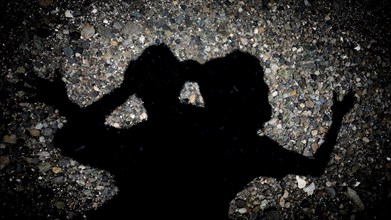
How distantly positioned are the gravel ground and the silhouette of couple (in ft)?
0.37

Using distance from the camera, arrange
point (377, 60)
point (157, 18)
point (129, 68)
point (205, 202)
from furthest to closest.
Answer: point (377, 60) < point (157, 18) < point (129, 68) < point (205, 202)

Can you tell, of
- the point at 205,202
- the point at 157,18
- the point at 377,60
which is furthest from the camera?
the point at 377,60

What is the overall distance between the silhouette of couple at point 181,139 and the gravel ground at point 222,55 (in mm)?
113

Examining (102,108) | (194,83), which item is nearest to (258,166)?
(194,83)

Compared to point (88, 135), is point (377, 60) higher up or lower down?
higher up

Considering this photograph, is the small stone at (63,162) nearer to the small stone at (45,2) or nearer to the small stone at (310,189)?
the small stone at (45,2)

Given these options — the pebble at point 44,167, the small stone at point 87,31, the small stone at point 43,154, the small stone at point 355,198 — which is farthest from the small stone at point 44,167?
the small stone at point 355,198

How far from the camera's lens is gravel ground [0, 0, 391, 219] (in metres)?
3.00

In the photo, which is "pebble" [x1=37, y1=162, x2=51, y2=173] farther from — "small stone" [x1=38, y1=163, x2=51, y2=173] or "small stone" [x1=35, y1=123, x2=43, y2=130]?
"small stone" [x1=35, y1=123, x2=43, y2=130]

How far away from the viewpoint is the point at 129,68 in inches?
138

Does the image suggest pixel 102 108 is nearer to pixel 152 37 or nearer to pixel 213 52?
pixel 152 37

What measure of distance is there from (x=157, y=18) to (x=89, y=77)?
4.26 feet

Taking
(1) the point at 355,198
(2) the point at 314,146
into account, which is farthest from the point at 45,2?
(1) the point at 355,198

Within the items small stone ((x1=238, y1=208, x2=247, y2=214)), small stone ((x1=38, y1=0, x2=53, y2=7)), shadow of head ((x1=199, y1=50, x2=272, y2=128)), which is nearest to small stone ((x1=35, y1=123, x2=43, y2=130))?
small stone ((x1=38, y1=0, x2=53, y2=7))
